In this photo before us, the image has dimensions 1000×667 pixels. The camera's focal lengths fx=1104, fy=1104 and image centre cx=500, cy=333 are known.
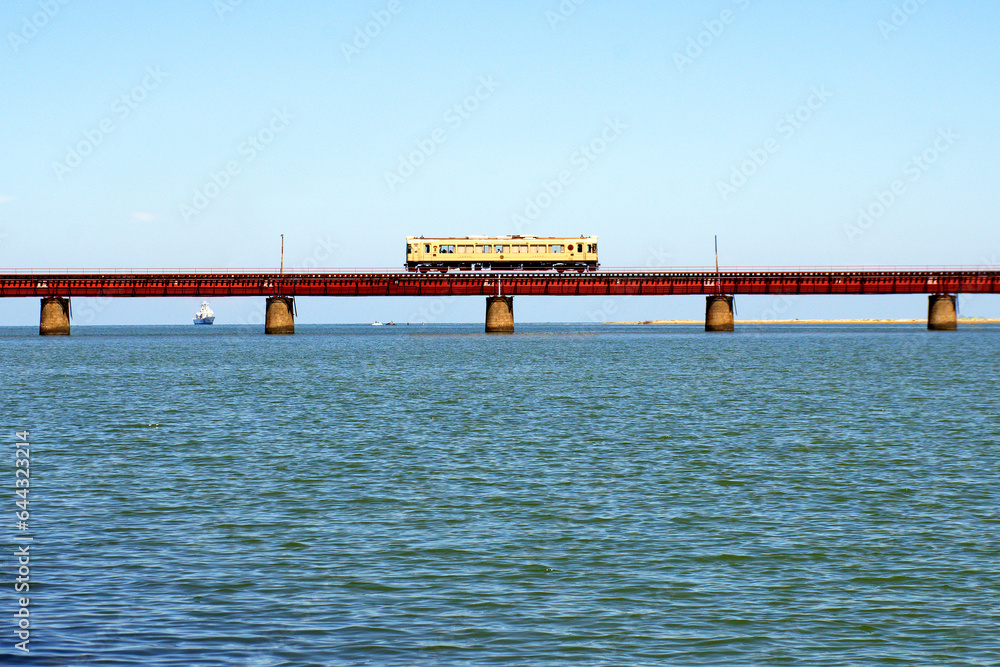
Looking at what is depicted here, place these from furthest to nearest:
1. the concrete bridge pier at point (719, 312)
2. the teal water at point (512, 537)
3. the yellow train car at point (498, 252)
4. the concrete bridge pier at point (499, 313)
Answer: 1. the concrete bridge pier at point (719, 312)
2. the concrete bridge pier at point (499, 313)
3. the yellow train car at point (498, 252)
4. the teal water at point (512, 537)

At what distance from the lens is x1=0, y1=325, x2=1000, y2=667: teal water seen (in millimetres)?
10698

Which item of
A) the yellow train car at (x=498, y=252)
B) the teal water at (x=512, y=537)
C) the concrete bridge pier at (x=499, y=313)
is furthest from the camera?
the concrete bridge pier at (x=499, y=313)

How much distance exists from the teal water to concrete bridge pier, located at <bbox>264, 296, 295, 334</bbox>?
82.6 meters

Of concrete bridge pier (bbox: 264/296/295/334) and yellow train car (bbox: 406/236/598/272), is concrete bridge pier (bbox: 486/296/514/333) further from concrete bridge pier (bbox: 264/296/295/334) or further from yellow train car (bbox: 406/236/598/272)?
concrete bridge pier (bbox: 264/296/295/334)

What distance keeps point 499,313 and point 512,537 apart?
100551mm

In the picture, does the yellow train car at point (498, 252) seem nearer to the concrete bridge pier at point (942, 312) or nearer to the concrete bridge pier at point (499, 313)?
the concrete bridge pier at point (499, 313)

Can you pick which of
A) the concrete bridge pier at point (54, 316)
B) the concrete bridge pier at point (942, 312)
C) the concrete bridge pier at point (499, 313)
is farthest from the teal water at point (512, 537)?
the concrete bridge pier at point (942, 312)

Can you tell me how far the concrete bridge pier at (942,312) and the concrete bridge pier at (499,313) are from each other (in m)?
49.8

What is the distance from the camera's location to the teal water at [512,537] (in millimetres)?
10698

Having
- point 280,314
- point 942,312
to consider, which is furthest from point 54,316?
point 942,312

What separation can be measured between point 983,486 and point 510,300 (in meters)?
93.6

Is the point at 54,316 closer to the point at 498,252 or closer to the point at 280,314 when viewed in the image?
the point at 280,314

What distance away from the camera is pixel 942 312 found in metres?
129

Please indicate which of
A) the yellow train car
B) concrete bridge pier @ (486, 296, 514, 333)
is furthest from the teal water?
concrete bridge pier @ (486, 296, 514, 333)
